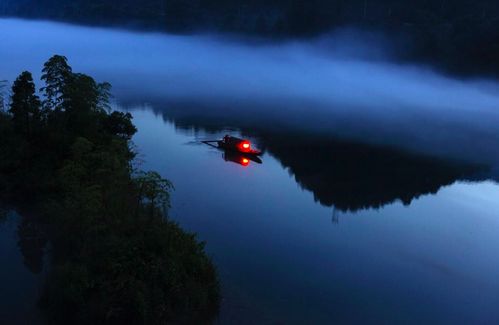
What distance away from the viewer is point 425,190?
5506 centimetres

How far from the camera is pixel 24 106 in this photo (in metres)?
43.0

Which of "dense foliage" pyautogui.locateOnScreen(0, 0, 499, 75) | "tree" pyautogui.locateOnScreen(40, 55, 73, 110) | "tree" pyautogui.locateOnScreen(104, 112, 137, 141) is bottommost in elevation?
"tree" pyautogui.locateOnScreen(104, 112, 137, 141)

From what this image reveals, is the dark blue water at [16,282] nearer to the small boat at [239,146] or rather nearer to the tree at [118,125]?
the tree at [118,125]

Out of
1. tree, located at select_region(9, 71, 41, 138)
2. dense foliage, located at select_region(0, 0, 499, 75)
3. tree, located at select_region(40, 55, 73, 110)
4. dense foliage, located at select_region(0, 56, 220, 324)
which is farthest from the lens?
dense foliage, located at select_region(0, 0, 499, 75)

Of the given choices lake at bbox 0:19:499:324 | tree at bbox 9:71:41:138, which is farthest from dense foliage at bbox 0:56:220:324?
tree at bbox 9:71:41:138

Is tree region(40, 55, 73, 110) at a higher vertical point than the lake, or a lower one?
higher

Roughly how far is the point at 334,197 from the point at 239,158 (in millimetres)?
15321

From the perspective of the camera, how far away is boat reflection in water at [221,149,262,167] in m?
60.5

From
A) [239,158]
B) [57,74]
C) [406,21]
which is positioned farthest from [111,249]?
[406,21]

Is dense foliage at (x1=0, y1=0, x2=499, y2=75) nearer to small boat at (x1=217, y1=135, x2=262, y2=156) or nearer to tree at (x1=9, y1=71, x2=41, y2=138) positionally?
small boat at (x1=217, y1=135, x2=262, y2=156)

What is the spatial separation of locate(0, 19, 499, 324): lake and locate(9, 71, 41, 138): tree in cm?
Answer: 935

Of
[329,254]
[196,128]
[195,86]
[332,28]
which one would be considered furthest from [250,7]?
[329,254]

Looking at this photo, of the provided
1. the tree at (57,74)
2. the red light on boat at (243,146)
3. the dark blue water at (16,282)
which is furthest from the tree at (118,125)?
the dark blue water at (16,282)

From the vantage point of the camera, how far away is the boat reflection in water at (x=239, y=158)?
60.5m
